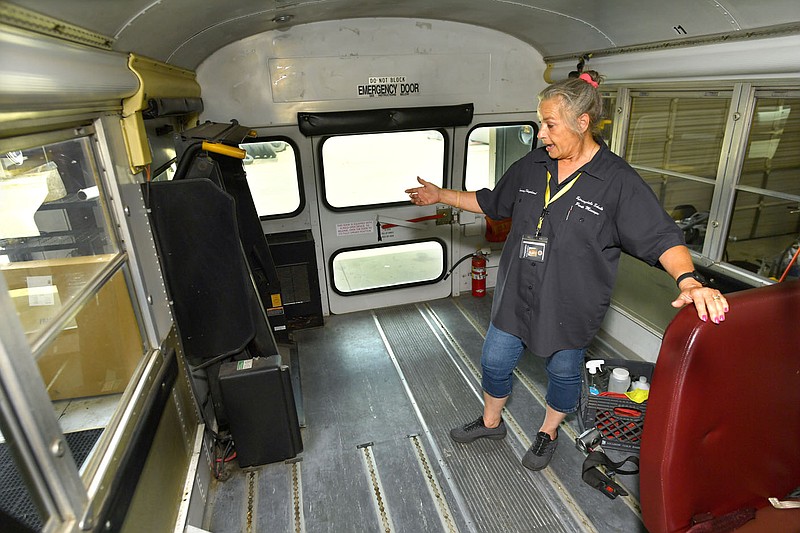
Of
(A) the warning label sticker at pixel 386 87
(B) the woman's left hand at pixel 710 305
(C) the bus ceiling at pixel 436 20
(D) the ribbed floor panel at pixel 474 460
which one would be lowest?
(D) the ribbed floor panel at pixel 474 460

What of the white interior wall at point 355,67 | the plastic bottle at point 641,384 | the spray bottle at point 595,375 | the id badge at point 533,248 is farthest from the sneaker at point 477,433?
the white interior wall at point 355,67

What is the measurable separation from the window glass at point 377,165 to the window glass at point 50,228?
238 centimetres

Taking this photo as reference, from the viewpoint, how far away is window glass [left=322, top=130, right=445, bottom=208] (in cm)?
420

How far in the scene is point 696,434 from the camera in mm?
1424

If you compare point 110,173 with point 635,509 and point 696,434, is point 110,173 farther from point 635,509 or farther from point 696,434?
point 635,509

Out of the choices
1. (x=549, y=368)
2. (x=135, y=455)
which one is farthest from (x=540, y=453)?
(x=135, y=455)

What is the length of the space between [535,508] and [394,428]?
101cm

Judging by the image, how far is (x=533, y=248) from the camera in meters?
2.25

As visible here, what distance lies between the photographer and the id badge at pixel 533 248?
223 centimetres

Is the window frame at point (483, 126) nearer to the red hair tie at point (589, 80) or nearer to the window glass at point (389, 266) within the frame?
the window glass at point (389, 266)

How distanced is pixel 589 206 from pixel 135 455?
215cm

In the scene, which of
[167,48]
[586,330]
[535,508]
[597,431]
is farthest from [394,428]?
[167,48]

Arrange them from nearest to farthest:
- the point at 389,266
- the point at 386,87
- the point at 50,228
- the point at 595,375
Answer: the point at 50,228
the point at 595,375
the point at 386,87
the point at 389,266

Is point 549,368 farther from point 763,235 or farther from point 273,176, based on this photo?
point 273,176
